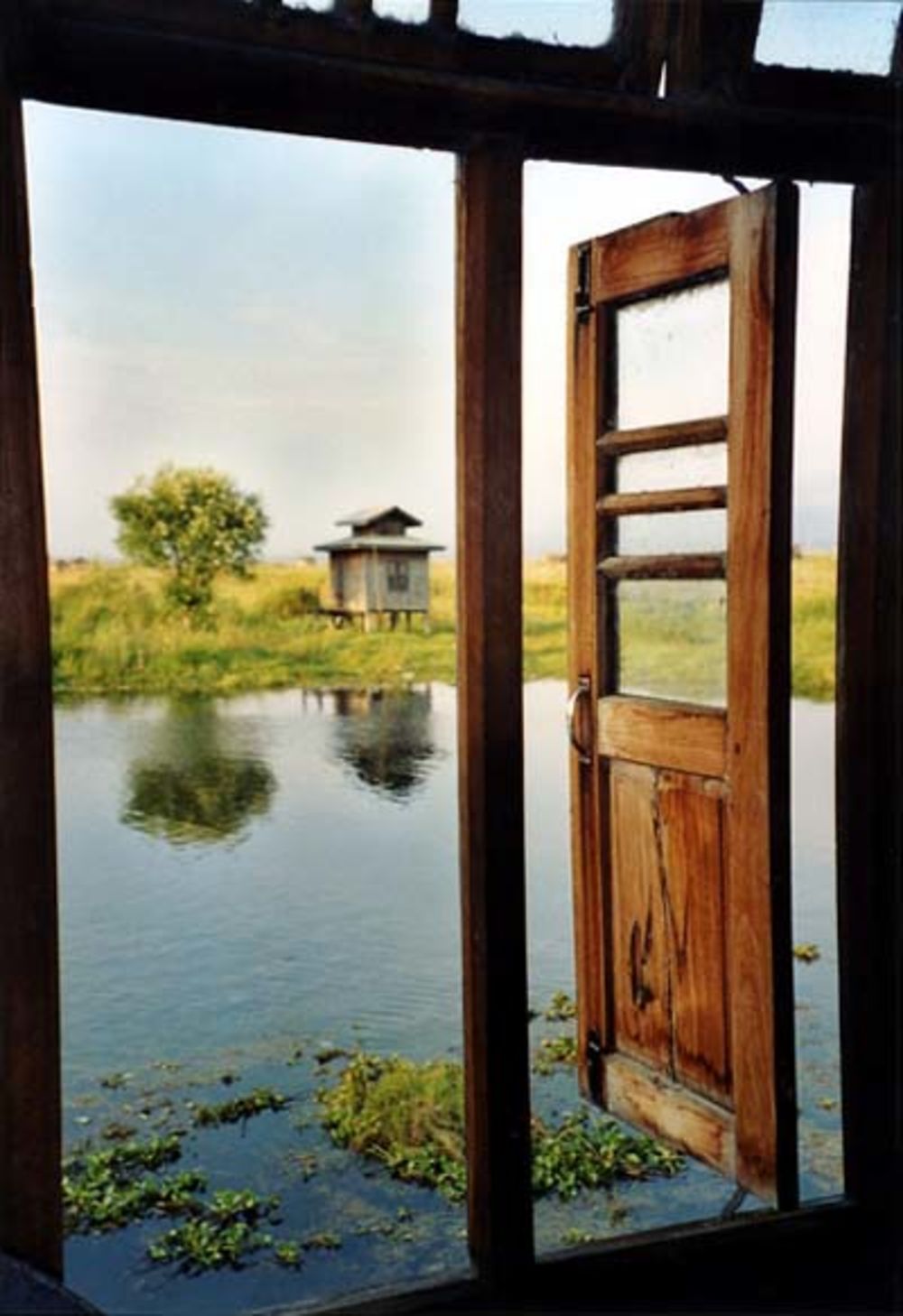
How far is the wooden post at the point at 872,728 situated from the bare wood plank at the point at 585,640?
0.65m

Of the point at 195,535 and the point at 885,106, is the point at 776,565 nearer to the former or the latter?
the point at 885,106

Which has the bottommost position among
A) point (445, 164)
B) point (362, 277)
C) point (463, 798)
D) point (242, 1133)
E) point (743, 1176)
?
point (242, 1133)

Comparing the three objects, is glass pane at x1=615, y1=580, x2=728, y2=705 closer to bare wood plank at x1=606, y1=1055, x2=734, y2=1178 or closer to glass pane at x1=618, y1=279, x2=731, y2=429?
glass pane at x1=618, y1=279, x2=731, y2=429

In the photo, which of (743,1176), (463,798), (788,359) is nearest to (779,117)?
Result: (788,359)

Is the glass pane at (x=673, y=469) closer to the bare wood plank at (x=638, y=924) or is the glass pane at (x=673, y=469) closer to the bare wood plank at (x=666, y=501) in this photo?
the bare wood plank at (x=666, y=501)

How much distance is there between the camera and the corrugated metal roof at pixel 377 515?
11.9 m

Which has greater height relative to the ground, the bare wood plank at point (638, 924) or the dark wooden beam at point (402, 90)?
the dark wooden beam at point (402, 90)

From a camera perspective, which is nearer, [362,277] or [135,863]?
[135,863]

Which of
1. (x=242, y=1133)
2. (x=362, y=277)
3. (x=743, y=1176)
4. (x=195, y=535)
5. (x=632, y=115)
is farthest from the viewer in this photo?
(x=195, y=535)

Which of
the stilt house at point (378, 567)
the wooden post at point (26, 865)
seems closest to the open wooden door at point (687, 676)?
the wooden post at point (26, 865)

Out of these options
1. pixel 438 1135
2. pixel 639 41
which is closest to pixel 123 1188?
pixel 438 1135

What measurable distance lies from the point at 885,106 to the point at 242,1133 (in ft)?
19.1

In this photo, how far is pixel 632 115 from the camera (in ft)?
6.97

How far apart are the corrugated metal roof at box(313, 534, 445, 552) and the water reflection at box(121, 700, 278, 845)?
223 cm
